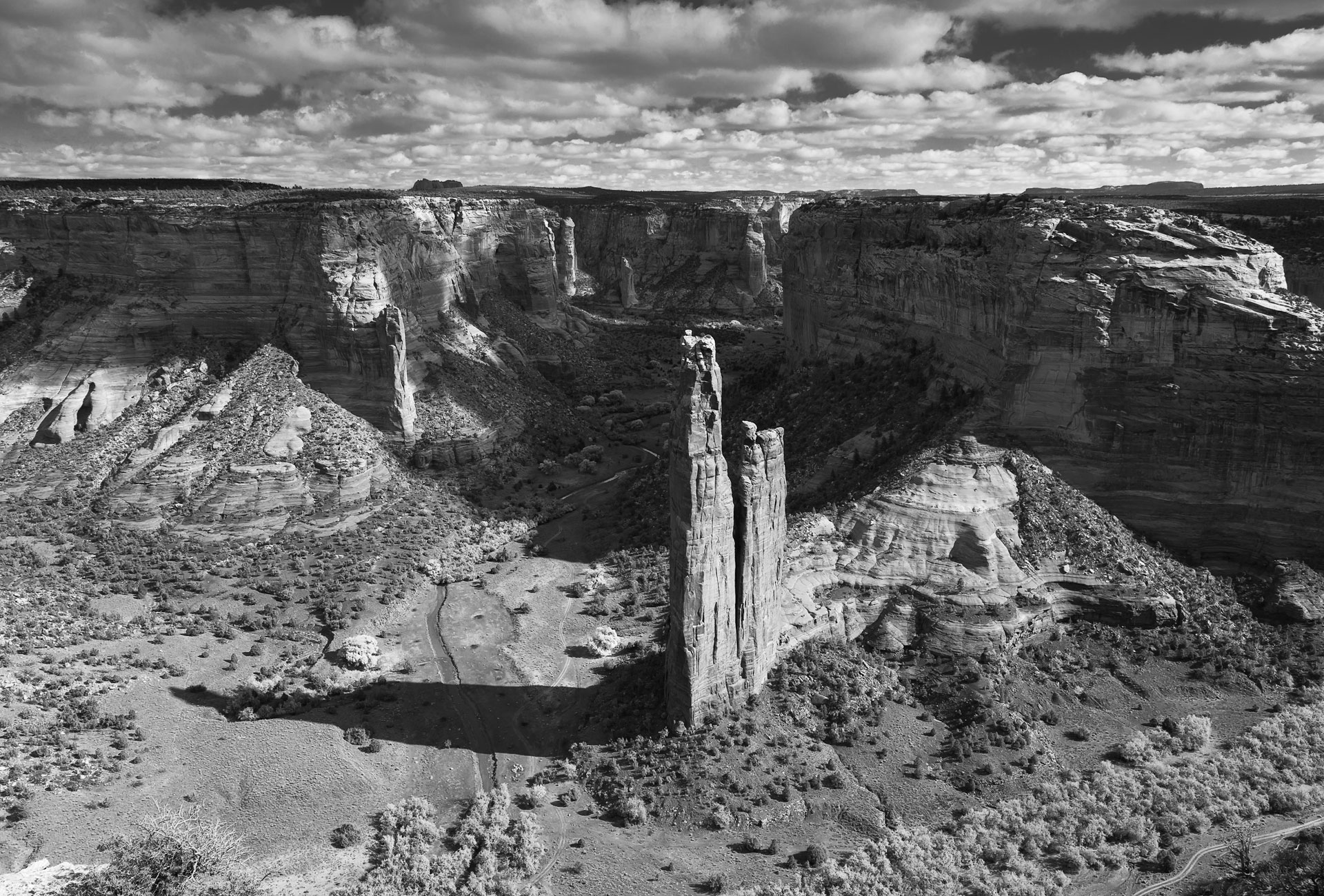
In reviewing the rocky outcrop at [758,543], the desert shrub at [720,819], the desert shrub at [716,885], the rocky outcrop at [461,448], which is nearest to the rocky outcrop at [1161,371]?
the rocky outcrop at [758,543]

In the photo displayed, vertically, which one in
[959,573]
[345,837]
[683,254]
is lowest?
[345,837]

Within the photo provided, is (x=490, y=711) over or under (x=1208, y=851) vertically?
over

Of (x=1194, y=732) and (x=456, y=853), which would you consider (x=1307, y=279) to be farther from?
(x=456, y=853)

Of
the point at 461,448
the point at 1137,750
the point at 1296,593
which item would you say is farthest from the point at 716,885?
the point at 461,448

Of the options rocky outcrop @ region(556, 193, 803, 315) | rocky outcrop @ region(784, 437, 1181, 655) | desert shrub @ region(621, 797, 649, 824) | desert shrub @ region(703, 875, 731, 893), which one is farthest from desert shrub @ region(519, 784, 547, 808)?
rocky outcrop @ region(556, 193, 803, 315)

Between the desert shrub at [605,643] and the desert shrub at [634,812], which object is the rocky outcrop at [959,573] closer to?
the desert shrub at [605,643]

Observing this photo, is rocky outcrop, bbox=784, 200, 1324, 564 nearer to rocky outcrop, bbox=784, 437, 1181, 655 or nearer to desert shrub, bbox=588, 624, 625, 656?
rocky outcrop, bbox=784, 437, 1181, 655
